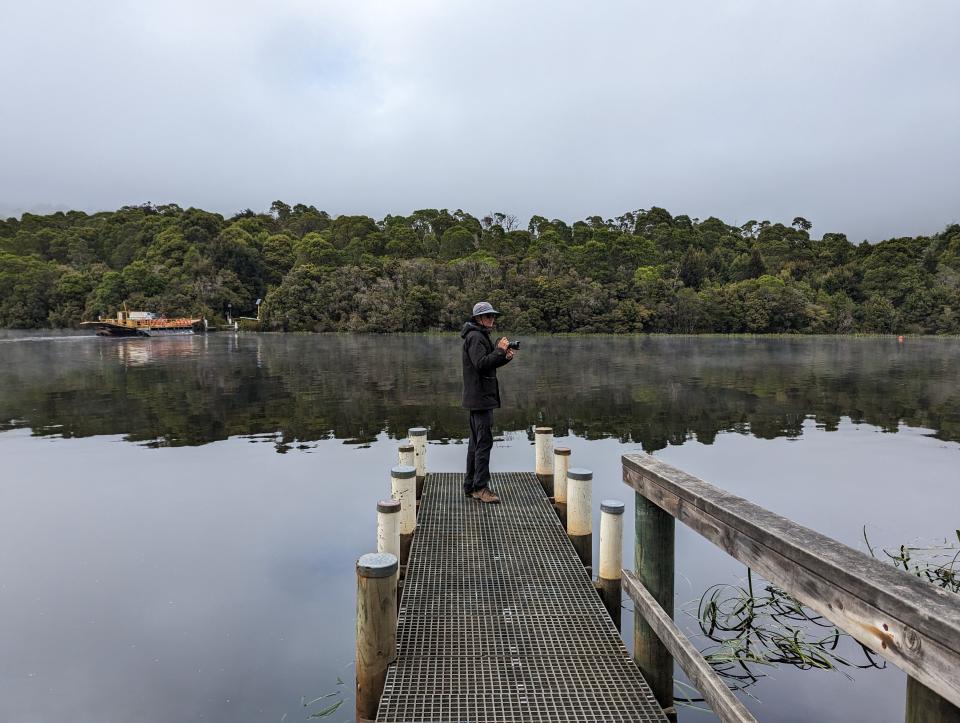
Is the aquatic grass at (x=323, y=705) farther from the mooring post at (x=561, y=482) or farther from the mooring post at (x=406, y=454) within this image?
the mooring post at (x=561, y=482)

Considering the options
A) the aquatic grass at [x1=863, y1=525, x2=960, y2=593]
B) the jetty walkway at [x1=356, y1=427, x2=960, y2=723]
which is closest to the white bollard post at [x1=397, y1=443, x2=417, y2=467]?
the jetty walkway at [x1=356, y1=427, x2=960, y2=723]

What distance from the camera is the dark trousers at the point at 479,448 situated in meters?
6.22

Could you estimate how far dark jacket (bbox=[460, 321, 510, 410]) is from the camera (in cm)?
603

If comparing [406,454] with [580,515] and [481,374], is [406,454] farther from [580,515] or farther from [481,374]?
[580,515]

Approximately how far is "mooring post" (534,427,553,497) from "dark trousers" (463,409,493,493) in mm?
1041

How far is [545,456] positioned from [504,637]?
3743mm

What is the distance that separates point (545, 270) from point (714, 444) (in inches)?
2434

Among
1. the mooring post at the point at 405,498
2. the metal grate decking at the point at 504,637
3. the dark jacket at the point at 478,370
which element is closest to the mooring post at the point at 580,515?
the metal grate decking at the point at 504,637

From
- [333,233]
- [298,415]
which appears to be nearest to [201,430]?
[298,415]

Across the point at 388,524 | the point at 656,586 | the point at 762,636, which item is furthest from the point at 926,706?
the point at 762,636

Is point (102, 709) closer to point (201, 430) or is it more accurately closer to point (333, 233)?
point (201, 430)

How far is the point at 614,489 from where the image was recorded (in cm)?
888

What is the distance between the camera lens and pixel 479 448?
20.9 ft

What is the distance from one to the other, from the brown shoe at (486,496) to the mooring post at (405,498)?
57.5 inches
